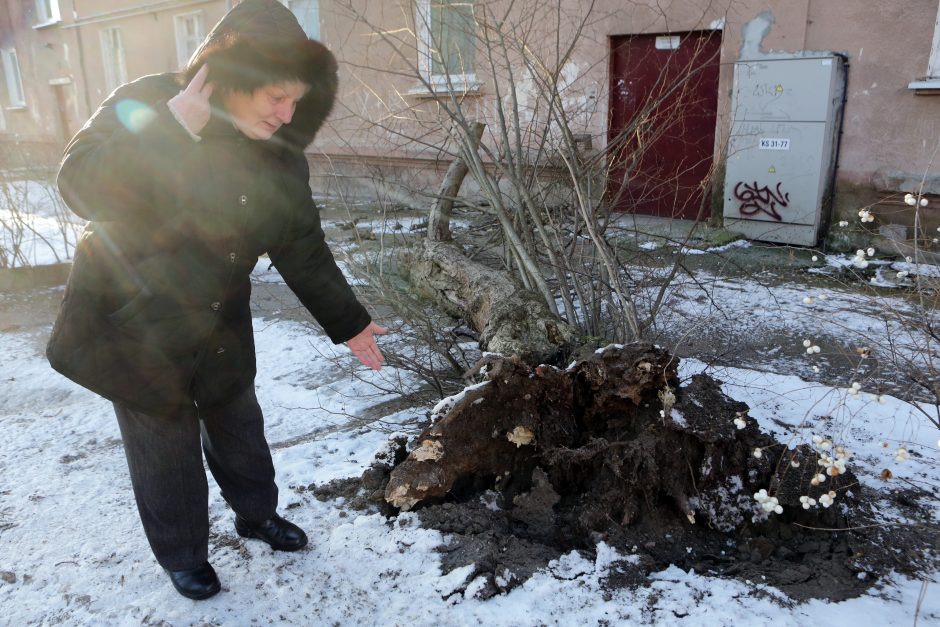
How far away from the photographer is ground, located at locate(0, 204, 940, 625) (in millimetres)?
2064

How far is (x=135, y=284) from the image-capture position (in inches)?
72.9

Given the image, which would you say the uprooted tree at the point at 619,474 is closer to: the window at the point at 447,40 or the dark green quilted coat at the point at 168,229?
the dark green quilted coat at the point at 168,229

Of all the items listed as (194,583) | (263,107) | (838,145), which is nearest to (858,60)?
(838,145)

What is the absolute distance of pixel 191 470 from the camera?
2.08 meters

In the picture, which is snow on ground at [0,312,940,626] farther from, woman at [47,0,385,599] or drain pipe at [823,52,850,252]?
drain pipe at [823,52,850,252]

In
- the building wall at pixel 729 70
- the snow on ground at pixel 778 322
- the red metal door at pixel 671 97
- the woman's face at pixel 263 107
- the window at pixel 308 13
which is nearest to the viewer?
the woman's face at pixel 263 107

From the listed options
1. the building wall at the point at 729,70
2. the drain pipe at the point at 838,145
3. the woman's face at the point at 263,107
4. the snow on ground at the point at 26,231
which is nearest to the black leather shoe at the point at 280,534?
the woman's face at the point at 263,107

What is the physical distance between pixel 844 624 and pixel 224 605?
5.80 ft

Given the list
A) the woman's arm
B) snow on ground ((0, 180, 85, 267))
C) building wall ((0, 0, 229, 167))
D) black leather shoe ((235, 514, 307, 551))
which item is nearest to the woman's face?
the woman's arm

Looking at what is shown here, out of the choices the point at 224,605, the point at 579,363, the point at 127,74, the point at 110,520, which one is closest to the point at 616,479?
the point at 579,363

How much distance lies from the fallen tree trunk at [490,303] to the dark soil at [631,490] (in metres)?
0.36

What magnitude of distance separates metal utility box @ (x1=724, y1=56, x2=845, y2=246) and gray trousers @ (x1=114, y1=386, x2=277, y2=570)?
5.45 m

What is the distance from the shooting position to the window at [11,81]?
66.5ft

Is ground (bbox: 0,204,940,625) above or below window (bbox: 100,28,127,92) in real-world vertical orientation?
below
